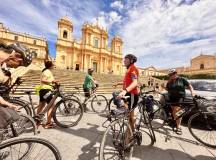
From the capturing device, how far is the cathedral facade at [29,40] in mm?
44681

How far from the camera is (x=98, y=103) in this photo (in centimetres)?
724

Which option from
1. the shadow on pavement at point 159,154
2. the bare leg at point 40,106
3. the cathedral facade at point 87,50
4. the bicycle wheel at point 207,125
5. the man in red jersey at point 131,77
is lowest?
the shadow on pavement at point 159,154

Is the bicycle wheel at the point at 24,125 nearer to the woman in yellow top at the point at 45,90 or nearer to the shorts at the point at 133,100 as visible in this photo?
the woman in yellow top at the point at 45,90

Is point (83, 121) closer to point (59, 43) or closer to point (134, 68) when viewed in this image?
point (134, 68)

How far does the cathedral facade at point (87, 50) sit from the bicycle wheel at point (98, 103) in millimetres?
39413

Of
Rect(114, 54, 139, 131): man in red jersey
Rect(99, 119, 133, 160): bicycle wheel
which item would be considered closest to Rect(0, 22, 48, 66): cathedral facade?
Rect(114, 54, 139, 131): man in red jersey

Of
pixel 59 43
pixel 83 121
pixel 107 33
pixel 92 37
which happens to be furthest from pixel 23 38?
pixel 83 121

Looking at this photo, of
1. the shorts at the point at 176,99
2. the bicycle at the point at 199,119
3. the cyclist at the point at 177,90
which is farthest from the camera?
the shorts at the point at 176,99

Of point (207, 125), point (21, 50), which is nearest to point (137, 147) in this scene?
point (207, 125)

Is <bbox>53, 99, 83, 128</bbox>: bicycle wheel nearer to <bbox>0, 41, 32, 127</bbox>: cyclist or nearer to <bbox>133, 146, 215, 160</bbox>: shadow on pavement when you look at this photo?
<bbox>133, 146, 215, 160</bbox>: shadow on pavement

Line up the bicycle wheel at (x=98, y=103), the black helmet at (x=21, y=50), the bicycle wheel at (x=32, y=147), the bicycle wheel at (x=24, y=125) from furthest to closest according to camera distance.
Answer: the bicycle wheel at (x=98, y=103)
the bicycle wheel at (x=24, y=125)
the black helmet at (x=21, y=50)
the bicycle wheel at (x=32, y=147)

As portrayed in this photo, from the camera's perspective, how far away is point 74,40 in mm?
48062

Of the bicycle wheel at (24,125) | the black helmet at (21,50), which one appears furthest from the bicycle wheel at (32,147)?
the black helmet at (21,50)

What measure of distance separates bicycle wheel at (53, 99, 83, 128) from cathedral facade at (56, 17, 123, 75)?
4127 centimetres
